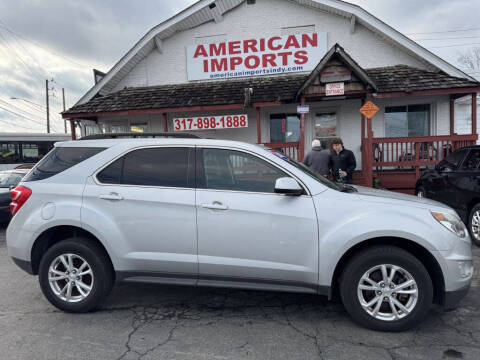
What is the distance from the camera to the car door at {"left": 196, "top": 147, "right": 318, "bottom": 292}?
119 inches

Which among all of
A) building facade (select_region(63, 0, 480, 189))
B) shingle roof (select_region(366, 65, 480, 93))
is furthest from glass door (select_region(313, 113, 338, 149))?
shingle roof (select_region(366, 65, 480, 93))

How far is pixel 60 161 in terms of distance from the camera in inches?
142

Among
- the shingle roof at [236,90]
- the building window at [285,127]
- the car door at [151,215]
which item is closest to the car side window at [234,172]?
the car door at [151,215]

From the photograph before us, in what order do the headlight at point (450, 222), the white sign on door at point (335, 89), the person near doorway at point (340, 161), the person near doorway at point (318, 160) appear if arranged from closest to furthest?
the headlight at point (450, 222) → the person near doorway at point (318, 160) → the person near doorway at point (340, 161) → the white sign on door at point (335, 89)

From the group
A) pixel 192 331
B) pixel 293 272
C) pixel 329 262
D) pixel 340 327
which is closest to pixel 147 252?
pixel 192 331

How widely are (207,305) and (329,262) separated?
144 centimetres

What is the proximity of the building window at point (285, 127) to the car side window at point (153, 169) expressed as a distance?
8.74 m

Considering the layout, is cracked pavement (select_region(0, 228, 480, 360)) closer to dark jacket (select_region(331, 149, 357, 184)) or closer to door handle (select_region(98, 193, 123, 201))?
door handle (select_region(98, 193, 123, 201))

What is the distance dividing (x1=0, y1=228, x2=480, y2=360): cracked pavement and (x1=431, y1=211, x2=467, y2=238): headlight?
2.85ft

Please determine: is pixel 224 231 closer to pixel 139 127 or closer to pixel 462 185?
pixel 462 185

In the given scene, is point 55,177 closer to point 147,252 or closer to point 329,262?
point 147,252

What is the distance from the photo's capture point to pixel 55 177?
3518 mm

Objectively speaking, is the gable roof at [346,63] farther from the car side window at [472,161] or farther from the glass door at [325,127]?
the car side window at [472,161]

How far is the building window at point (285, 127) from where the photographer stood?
11.8m
